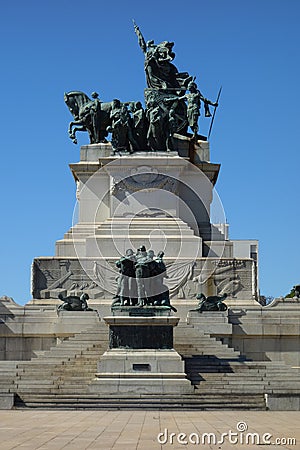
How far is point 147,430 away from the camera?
15.7 m

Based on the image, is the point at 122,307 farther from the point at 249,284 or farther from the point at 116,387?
the point at 249,284

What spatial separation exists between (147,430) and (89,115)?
28.9 meters

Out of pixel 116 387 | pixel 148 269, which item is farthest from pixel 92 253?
pixel 116 387

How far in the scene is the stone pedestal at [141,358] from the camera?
23156 mm

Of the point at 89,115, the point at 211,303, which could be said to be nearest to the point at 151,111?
the point at 89,115

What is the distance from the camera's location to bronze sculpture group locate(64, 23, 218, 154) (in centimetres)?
4056

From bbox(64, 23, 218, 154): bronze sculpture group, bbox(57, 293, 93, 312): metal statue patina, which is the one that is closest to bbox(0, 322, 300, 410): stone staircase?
bbox(57, 293, 93, 312): metal statue patina

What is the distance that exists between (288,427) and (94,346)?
510 inches

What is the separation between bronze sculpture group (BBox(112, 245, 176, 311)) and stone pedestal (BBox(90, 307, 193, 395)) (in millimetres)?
525

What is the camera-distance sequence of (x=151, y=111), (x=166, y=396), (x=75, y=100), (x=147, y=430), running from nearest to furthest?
(x=147, y=430) < (x=166, y=396) < (x=151, y=111) < (x=75, y=100)

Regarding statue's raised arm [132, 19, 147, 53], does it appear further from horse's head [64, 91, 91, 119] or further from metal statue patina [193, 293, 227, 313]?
metal statue patina [193, 293, 227, 313]

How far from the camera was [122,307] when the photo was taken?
2497 centimetres

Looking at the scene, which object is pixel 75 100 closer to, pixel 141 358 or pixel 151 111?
pixel 151 111

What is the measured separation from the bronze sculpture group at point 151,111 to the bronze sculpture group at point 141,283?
14.8 meters
